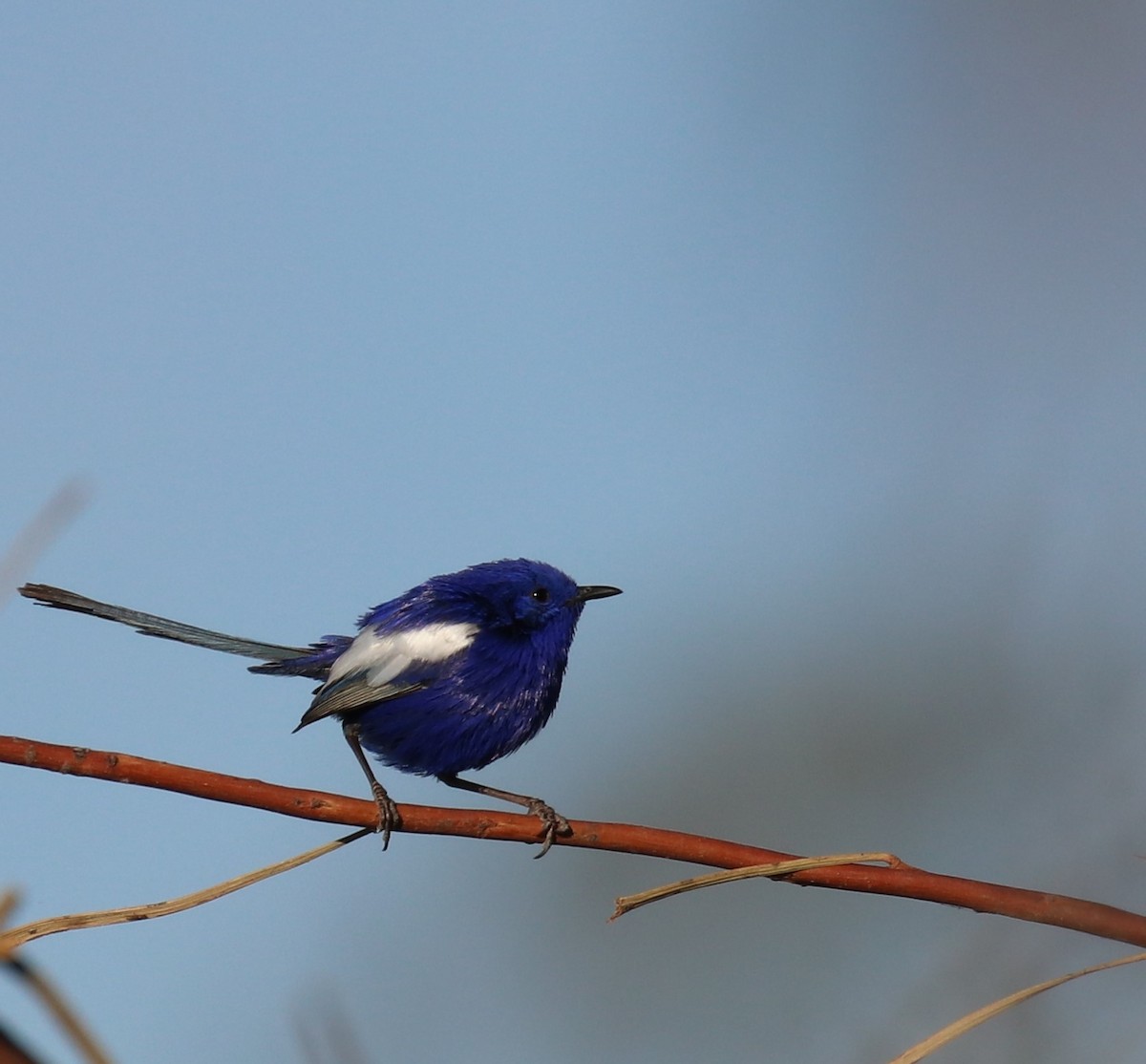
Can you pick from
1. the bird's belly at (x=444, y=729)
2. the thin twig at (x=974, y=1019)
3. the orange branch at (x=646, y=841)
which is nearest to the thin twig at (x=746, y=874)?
the orange branch at (x=646, y=841)

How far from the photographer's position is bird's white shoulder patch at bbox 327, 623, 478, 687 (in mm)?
4531

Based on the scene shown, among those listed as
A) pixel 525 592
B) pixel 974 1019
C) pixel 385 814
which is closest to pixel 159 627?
pixel 525 592

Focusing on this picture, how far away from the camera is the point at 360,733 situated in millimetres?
4652

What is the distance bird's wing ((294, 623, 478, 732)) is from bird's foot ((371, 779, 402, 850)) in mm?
345

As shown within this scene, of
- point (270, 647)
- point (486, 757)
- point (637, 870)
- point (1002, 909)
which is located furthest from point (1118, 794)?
point (637, 870)

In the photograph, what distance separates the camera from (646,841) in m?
1.94

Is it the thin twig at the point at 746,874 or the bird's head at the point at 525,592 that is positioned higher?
the bird's head at the point at 525,592

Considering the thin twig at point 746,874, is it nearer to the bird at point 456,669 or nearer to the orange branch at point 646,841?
the orange branch at point 646,841

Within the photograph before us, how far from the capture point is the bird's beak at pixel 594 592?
16.1ft

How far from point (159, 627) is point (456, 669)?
3.33ft

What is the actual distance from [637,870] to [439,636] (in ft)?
10.6

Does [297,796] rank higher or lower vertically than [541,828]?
higher

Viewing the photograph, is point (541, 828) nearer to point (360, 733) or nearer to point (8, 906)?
point (8, 906)

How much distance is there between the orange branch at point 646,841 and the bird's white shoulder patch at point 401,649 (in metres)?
2.42
